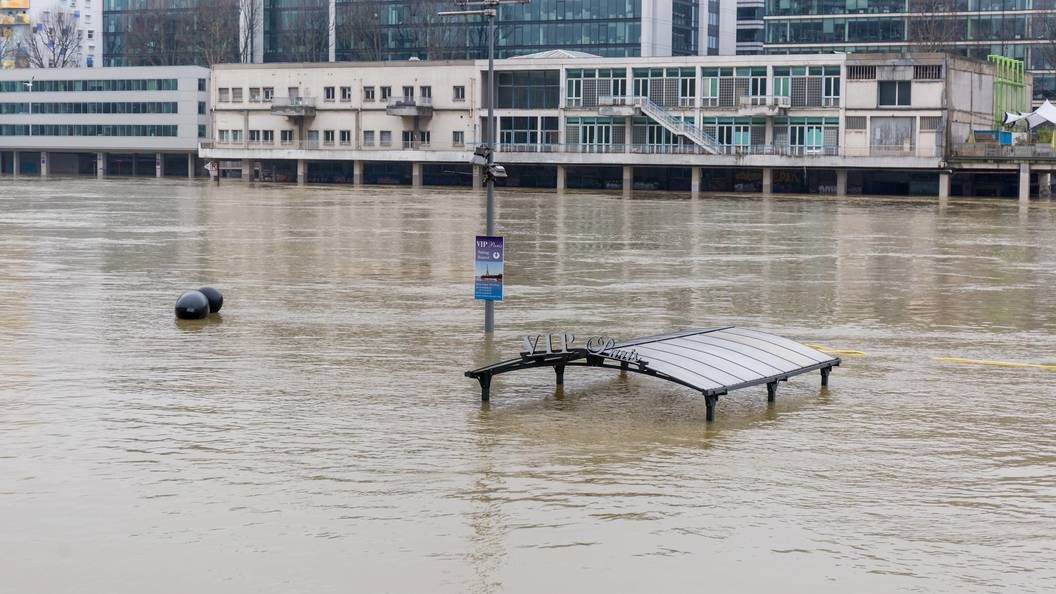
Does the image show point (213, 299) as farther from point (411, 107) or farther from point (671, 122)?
point (411, 107)

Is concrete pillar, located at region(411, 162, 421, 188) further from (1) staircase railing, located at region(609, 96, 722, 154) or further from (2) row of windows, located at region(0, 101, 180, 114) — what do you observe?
(2) row of windows, located at region(0, 101, 180, 114)

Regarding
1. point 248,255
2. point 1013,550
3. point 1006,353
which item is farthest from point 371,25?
point 1013,550

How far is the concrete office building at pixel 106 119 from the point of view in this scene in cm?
15012

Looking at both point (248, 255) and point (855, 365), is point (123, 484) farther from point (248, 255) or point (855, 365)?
point (248, 255)

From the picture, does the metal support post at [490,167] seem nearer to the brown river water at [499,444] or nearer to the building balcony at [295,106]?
the brown river water at [499,444]

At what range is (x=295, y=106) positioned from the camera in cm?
13212

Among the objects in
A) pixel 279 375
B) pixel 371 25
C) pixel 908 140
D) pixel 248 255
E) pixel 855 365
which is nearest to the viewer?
pixel 279 375

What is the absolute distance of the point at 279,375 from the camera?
70.3 feet

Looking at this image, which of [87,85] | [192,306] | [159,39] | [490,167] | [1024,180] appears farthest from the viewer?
[159,39]

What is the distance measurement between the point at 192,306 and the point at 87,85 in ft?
445

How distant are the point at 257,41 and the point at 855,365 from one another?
172m

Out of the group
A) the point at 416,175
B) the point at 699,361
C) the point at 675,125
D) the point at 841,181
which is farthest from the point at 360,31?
the point at 699,361

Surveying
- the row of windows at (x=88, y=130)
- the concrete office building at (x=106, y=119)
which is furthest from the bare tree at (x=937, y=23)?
the row of windows at (x=88, y=130)

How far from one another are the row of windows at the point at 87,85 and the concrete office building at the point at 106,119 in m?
0.10
